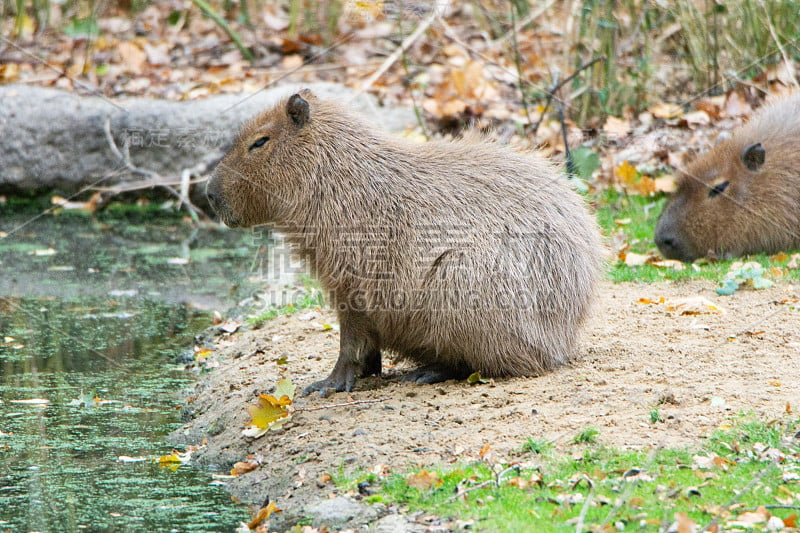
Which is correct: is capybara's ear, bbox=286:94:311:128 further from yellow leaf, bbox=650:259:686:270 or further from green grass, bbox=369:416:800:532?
yellow leaf, bbox=650:259:686:270

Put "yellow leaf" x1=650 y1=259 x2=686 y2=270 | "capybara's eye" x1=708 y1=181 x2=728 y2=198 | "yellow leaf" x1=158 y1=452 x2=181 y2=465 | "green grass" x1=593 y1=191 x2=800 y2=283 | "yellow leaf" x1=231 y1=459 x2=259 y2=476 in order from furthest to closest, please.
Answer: "capybara's eye" x1=708 y1=181 x2=728 y2=198, "yellow leaf" x1=650 y1=259 x2=686 y2=270, "green grass" x1=593 y1=191 x2=800 y2=283, "yellow leaf" x1=158 y1=452 x2=181 y2=465, "yellow leaf" x1=231 y1=459 x2=259 y2=476

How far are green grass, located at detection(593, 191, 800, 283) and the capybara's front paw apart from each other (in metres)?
2.22

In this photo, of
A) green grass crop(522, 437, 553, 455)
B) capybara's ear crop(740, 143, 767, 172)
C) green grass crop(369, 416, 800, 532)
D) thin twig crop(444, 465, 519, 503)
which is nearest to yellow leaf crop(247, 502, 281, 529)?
green grass crop(369, 416, 800, 532)

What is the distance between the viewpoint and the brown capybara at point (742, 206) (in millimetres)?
7008

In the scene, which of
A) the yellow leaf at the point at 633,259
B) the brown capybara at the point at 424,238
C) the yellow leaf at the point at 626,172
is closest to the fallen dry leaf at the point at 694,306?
the brown capybara at the point at 424,238

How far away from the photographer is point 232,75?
36.2 feet

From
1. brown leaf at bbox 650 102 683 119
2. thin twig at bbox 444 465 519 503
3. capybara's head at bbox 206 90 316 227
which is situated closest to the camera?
thin twig at bbox 444 465 519 503

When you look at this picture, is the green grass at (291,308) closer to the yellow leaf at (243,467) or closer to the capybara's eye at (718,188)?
the yellow leaf at (243,467)

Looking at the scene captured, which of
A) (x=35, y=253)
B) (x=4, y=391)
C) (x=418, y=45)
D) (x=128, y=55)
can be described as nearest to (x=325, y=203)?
(x=4, y=391)

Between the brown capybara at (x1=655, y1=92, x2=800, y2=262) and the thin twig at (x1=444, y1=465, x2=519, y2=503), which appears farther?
the brown capybara at (x1=655, y1=92, x2=800, y2=262)

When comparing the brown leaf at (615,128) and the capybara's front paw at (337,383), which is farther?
the brown leaf at (615,128)

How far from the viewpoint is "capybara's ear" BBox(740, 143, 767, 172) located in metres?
7.00

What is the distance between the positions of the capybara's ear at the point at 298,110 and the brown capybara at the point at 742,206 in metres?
3.27

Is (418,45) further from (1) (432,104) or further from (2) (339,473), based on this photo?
(2) (339,473)
